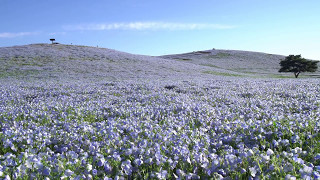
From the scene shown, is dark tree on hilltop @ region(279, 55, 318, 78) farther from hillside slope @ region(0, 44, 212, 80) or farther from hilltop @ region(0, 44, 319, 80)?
hillside slope @ region(0, 44, 212, 80)

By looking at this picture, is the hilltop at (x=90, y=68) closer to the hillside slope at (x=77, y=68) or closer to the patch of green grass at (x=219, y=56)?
the hillside slope at (x=77, y=68)

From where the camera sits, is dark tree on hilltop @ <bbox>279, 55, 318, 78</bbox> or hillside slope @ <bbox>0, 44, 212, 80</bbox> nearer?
hillside slope @ <bbox>0, 44, 212, 80</bbox>

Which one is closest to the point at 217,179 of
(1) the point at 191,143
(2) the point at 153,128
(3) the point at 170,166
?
(3) the point at 170,166

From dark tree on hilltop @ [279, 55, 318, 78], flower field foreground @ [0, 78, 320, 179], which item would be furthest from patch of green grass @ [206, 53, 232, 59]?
flower field foreground @ [0, 78, 320, 179]

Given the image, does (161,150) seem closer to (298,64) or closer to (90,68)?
(90,68)

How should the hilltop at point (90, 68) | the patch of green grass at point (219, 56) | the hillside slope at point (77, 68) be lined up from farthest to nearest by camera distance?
the patch of green grass at point (219, 56) < the hillside slope at point (77, 68) < the hilltop at point (90, 68)

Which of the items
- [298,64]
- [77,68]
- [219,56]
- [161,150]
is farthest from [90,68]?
[219,56]

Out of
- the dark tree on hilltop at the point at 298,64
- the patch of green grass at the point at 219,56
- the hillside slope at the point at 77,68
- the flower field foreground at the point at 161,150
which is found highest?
the patch of green grass at the point at 219,56

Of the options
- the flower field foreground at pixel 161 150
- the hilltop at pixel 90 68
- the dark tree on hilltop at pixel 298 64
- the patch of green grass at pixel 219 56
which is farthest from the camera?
the patch of green grass at pixel 219 56

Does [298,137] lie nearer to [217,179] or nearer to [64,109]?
[217,179]

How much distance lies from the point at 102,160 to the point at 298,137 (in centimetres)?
341

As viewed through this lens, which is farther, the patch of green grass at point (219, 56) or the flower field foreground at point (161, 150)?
the patch of green grass at point (219, 56)

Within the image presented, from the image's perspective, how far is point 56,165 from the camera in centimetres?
328

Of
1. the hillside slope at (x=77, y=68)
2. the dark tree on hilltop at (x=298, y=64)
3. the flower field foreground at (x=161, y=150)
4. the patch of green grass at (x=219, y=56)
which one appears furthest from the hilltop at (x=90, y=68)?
the patch of green grass at (x=219, y=56)
